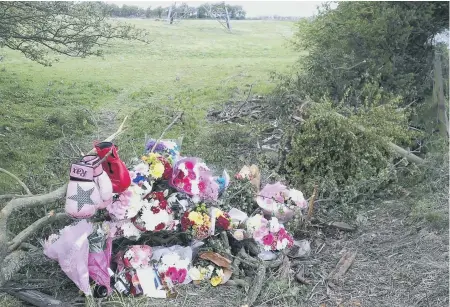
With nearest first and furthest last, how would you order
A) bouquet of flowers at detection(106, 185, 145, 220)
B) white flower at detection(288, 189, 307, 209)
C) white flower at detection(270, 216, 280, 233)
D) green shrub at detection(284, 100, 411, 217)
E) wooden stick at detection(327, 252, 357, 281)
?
bouquet of flowers at detection(106, 185, 145, 220)
wooden stick at detection(327, 252, 357, 281)
white flower at detection(270, 216, 280, 233)
white flower at detection(288, 189, 307, 209)
green shrub at detection(284, 100, 411, 217)

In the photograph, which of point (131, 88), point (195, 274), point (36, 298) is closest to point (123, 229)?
point (195, 274)

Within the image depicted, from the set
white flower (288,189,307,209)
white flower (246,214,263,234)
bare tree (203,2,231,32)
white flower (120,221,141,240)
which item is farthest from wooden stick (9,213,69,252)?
bare tree (203,2,231,32)

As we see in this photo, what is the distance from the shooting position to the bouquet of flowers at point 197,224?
391 cm

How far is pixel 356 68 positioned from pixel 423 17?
124cm

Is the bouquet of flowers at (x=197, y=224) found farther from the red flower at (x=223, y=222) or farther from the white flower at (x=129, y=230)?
the white flower at (x=129, y=230)

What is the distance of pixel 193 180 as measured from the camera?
4090 mm

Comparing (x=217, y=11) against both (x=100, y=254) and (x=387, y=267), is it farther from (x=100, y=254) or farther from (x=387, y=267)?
(x=100, y=254)

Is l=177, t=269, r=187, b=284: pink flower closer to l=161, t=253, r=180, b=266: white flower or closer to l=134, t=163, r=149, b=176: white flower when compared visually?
l=161, t=253, r=180, b=266: white flower

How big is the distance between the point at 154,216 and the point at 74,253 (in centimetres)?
61

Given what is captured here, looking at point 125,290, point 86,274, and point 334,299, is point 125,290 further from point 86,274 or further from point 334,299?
point 334,299

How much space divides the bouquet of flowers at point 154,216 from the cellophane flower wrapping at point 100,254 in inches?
9.2

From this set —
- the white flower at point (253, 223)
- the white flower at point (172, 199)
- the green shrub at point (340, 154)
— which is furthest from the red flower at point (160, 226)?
the green shrub at point (340, 154)

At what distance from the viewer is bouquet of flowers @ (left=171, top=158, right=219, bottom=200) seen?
4086mm

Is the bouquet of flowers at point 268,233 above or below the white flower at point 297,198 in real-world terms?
below
